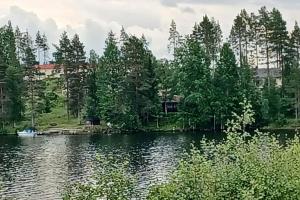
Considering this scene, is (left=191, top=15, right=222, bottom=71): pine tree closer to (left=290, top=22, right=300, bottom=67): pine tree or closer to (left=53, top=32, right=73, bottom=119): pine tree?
(left=290, top=22, right=300, bottom=67): pine tree

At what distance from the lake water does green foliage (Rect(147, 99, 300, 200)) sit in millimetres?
23031

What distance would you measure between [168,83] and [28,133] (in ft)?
97.9

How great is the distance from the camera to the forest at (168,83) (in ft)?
377

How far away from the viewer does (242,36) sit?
455 feet

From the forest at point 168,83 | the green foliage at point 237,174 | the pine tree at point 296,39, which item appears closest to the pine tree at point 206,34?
the forest at point 168,83

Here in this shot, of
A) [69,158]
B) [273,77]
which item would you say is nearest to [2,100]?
[69,158]

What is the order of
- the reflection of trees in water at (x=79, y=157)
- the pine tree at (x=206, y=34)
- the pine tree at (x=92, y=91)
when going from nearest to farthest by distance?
the reflection of trees in water at (x=79, y=157)
the pine tree at (x=92, y=91)
the pine tree at (x=206, y=34)

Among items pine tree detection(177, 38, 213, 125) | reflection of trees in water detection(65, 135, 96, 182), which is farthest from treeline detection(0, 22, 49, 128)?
pine tree detection(177, 38, 213, 125)

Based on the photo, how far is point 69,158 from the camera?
80000 mm

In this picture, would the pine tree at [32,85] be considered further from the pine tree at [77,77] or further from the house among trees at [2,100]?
the pine tree at [77,77]

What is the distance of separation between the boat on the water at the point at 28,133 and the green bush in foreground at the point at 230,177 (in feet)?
280

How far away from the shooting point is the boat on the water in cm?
11419

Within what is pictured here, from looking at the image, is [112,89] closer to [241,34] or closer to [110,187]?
[241,34]

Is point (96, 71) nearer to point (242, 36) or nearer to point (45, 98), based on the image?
point (45, 98)
